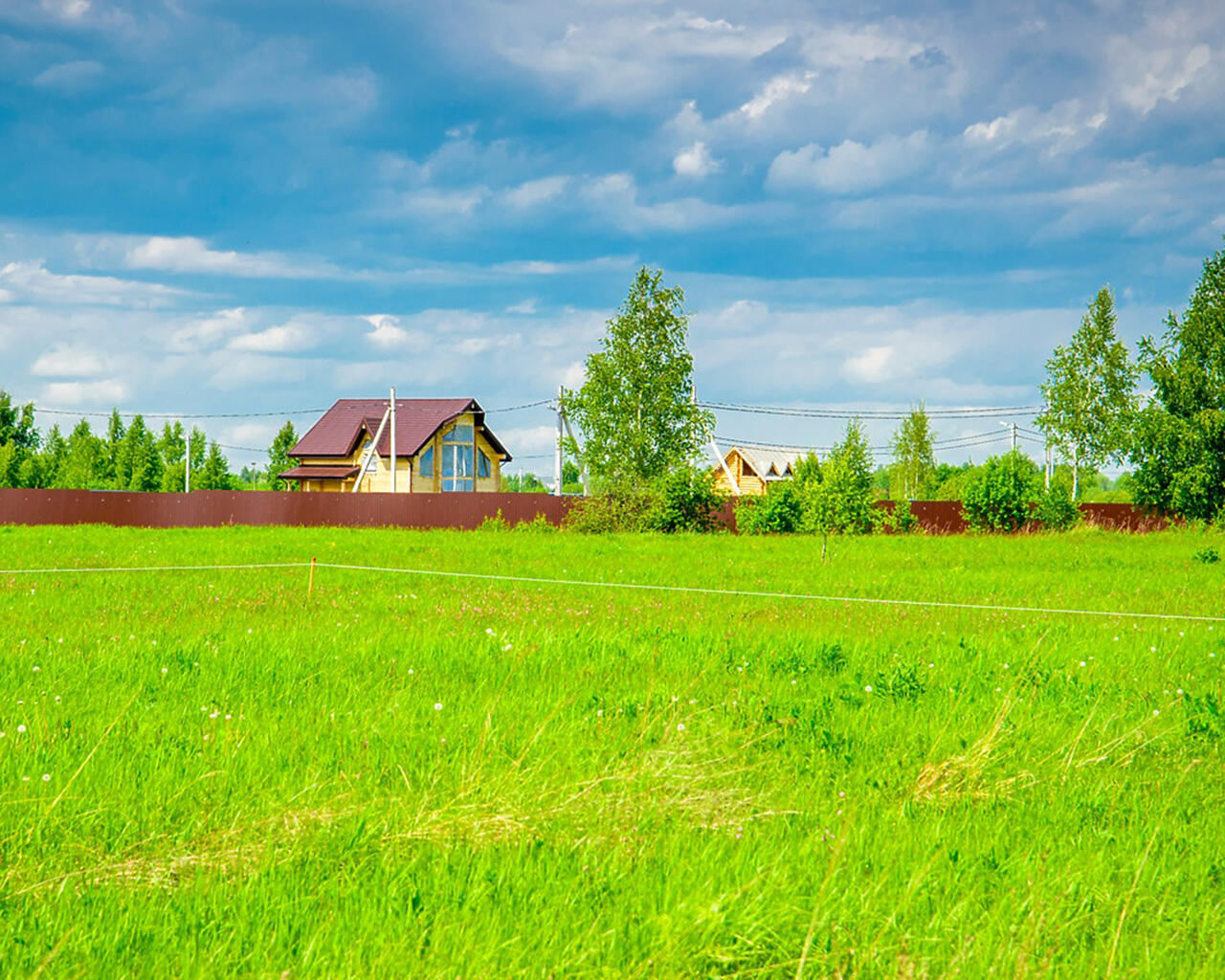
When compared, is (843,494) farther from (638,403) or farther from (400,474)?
(400,474)

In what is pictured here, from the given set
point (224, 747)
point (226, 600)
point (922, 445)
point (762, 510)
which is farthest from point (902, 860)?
point (922, 445)

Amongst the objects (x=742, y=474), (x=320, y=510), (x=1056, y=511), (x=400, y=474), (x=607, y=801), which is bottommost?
(x=607, y=801)

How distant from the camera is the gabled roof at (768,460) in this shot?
93875mm

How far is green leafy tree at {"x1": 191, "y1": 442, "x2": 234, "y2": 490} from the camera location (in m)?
81.8

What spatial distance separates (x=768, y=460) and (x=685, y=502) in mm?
62955

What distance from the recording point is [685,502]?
37719 mm

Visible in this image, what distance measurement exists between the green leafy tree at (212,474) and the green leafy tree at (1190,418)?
7012 cm

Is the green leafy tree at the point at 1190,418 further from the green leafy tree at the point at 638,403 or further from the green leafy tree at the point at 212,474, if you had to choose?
the green leafy tree at the point at 212,474

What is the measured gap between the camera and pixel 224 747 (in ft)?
18.1

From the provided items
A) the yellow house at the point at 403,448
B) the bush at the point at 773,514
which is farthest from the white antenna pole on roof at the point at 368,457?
the bush at the point at 773,514

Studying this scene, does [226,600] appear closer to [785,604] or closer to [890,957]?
[785,604]

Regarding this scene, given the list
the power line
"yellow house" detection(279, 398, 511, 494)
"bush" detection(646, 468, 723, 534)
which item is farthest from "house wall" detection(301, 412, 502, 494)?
the power line

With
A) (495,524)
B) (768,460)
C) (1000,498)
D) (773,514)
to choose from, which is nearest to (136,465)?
(495,524)

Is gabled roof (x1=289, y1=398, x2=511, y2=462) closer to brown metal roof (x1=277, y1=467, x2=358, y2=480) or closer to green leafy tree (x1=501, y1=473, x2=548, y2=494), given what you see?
brown metal roof (x1=277, y1=467, x2=358, y2=480)
